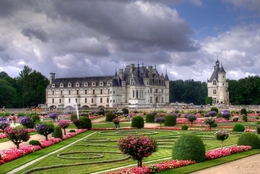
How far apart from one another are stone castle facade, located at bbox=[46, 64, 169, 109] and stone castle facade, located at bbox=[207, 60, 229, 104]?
1161 centimetres

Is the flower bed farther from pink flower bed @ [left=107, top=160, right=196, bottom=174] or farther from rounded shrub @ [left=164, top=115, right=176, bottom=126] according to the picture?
rounded shrub @ [left=164, top=115, right=176, bottom=126]

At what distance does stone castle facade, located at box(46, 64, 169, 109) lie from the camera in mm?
85562

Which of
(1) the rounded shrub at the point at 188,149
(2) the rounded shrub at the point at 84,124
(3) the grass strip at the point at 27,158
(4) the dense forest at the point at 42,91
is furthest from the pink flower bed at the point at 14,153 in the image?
(4) the dense forest at the point at 42,91

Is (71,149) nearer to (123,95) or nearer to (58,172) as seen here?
(58,172)

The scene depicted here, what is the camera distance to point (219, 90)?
8888 cm

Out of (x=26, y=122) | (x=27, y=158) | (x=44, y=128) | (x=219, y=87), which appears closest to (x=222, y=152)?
(x=27, y=158)

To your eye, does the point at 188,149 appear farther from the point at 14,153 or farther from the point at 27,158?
the point at 14,153

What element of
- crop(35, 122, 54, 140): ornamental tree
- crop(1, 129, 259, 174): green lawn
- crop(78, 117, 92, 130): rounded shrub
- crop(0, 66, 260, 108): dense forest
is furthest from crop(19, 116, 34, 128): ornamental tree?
crop(0, 66, 260, 108): dense forest

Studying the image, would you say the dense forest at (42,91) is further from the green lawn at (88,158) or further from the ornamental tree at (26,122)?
the green lawn at (88,158)

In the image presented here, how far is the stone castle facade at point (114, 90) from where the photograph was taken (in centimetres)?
8556

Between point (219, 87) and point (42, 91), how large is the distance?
47088 millimetres

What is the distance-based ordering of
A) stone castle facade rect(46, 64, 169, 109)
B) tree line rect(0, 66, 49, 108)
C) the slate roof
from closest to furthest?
stone castle facade rect(46, 64, 169, 109) < the slate roof < tree line rect(0, 66, 49, 108)

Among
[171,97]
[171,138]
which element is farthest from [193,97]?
[171,138]

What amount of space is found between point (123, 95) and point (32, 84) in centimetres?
2710
